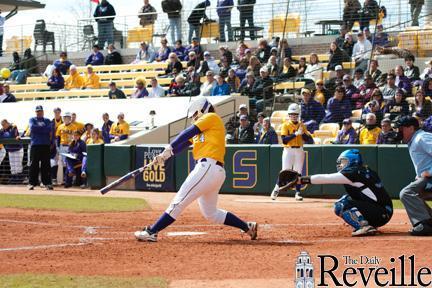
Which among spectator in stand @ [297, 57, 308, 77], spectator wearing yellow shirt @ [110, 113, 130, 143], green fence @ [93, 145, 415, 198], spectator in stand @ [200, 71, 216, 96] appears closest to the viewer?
green fence @ [93, 145, 415, 198]

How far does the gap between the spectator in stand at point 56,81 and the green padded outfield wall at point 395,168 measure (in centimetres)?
1596

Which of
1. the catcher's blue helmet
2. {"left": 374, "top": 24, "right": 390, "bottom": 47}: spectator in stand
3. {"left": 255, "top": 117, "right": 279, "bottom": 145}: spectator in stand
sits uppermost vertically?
{"left": 374, "top": 24, "right": 390, "bottom": 47}: spectator in stand

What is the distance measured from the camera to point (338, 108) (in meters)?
22.5

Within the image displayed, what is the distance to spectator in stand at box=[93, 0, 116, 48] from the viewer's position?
1373 inches

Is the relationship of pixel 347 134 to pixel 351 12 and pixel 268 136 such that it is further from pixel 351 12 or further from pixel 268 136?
pixel 351 12

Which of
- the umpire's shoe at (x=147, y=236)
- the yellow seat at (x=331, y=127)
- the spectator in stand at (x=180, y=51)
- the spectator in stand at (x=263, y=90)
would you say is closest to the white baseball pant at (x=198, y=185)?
the umpire's shoe at (x=147, y=236)

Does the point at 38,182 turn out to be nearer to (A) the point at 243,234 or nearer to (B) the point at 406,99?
(B) the point at 406,99

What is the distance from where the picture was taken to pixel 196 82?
89.6ft

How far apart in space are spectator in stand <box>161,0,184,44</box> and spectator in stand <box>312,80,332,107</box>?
9.69 meters

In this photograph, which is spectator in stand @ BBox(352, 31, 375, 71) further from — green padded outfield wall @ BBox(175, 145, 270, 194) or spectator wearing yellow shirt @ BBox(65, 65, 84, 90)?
spectator wearing yellow shirt @ BBox(65, 65, 84, 90)

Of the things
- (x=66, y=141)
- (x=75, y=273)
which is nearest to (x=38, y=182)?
(x=66, y=141)

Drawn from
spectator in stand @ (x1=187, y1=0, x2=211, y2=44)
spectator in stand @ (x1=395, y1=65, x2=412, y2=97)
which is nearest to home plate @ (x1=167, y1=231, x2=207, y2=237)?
spectator in stand @ (x1=395, y1=65, x2=412, y2=97)

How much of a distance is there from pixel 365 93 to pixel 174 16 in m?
11.8

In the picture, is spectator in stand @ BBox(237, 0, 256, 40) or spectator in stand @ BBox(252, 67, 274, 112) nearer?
spectator in stand @ BBox(252, 67, 274, 112)
